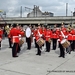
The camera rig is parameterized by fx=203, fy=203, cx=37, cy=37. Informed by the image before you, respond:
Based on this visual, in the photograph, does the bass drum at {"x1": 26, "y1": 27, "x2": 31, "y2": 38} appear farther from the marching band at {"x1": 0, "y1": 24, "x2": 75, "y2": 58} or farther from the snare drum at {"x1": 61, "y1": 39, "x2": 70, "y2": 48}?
the snare drum at {"x1": 61, "y1": 39, "x2": 70, "y2": 48}

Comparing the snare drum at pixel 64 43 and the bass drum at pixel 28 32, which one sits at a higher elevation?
the bass drum at pixel 28 32

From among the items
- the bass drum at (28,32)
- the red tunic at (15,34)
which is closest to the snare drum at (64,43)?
the red tunic at (15,34)

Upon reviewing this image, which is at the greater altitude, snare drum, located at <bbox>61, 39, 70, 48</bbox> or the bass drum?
the bass drum

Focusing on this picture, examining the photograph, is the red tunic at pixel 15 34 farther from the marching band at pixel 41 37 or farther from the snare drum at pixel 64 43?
the snare drum at pixel 64 43

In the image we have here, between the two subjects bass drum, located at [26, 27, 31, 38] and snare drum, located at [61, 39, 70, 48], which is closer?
snare drum, located at [61, 39, 70, 48]

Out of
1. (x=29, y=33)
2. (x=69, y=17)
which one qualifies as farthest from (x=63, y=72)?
(x=69, y=17)

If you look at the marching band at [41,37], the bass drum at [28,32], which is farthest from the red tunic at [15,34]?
the bass drum at [28,32]

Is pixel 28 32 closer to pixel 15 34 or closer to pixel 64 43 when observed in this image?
pixel 15 34

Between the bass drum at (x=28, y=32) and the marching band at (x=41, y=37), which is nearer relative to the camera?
the marching band at (x=41, y=37)

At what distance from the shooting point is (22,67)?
7.42 meters

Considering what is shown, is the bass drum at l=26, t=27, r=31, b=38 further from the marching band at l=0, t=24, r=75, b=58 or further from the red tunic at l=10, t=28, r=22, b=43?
the red tunic at l=10, t=28, r=22, b=43

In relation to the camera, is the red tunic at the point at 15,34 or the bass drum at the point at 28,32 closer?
the red tunic at the point at 15,34

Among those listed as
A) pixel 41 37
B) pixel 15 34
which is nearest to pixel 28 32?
pixel 41 37

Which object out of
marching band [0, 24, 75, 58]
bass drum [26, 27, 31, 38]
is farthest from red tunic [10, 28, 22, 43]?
bass drum [26, 27, 31, 38]
